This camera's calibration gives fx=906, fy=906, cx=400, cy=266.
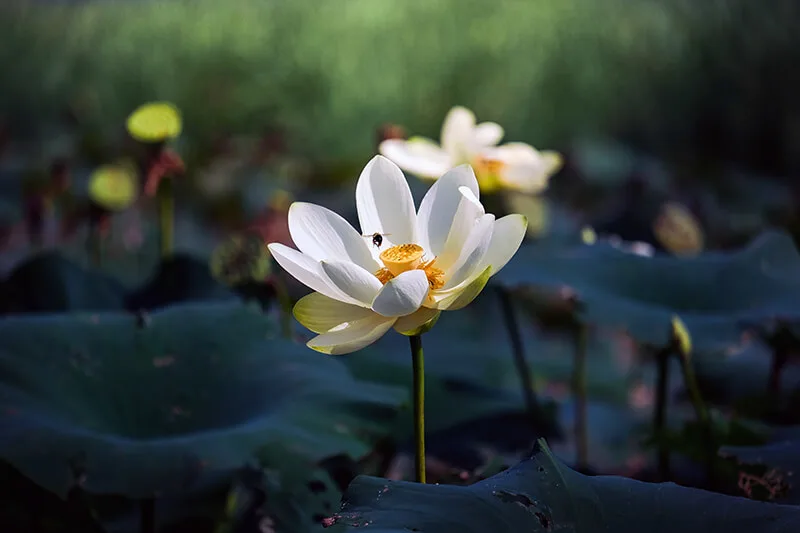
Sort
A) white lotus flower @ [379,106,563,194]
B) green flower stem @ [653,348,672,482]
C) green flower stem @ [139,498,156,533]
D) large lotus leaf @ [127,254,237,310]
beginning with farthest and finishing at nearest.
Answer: large lotus leaf @ [127,254,237,310]
white lotus flower @ [379,106,563,194]
green flower stem @ [653,348,672,482]
green flower stem @ [139,498,156,533]

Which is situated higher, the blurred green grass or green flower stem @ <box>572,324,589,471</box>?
the blurred green grass

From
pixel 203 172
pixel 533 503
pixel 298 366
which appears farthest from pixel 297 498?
pixel 203 172

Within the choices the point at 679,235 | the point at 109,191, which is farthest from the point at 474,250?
the point at 109,191

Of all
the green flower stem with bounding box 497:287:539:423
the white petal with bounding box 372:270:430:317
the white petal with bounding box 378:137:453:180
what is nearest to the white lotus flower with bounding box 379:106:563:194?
the white petal with bounding box 378:137:453:180

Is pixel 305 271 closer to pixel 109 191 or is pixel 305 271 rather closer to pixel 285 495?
pixel 285 495

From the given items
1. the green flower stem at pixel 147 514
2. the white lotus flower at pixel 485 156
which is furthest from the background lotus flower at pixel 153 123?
the green flower stem at pixel 147 514

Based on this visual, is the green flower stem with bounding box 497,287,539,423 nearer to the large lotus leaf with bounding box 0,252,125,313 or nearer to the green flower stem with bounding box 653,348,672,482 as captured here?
the green flower stem with bounding box 653,348,672,482

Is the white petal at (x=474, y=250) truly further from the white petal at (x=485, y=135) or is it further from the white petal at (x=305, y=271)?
the white petal at (x=485, y=135)
